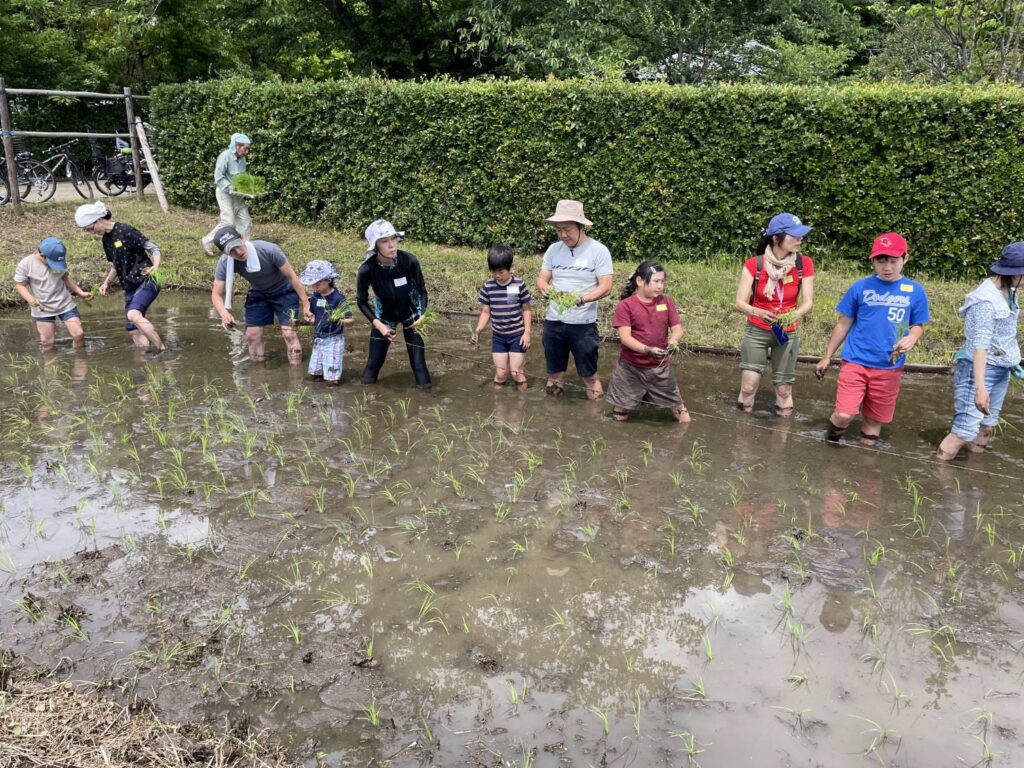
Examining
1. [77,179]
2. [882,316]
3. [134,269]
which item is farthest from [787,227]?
[77,179]

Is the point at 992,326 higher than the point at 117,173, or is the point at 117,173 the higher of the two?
the point at 992,326

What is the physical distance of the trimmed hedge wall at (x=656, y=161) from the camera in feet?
34.2

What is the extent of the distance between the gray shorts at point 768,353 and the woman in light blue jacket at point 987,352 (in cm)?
121

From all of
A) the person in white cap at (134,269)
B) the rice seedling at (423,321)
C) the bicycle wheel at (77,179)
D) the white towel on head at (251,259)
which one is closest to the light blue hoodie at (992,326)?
the rice seedling at (423,321)

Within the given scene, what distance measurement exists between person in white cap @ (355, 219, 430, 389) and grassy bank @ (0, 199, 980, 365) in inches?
95.7

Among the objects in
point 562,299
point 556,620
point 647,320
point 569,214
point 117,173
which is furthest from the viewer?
point 117,173

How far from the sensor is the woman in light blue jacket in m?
5.55

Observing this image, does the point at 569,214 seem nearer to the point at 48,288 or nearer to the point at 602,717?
the point at 602,717

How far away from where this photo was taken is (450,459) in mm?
5836

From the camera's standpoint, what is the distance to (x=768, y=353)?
6746 mm

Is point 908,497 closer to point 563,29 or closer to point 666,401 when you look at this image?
point 666,401

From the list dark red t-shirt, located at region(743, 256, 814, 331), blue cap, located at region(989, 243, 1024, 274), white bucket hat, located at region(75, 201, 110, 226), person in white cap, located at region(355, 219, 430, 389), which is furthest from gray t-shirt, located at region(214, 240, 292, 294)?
blue cap, located at region(989, 243, 1024, 274)

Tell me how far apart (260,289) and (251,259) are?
405 millimetres

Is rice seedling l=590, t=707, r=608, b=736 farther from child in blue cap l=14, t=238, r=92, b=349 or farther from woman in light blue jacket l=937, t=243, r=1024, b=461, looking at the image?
child in blue cap l=14, t=238, r=92, b=349
